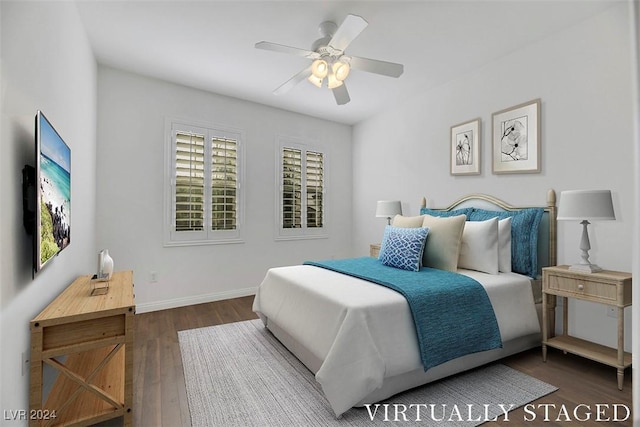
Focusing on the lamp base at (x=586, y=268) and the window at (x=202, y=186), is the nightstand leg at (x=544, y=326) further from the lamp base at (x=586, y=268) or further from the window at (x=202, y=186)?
the window at (x=202, y=186)

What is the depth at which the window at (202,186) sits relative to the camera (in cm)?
396

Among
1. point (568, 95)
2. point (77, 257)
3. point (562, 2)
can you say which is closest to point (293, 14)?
point (562, 2)

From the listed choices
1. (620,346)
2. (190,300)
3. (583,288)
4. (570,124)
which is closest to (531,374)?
(620,346)

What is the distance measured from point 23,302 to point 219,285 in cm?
288

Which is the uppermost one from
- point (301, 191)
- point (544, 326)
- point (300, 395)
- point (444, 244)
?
point (301, 191)

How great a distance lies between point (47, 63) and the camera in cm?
180

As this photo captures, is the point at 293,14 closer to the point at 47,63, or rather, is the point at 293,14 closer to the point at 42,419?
the point at 47,63

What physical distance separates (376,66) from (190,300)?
3.38m

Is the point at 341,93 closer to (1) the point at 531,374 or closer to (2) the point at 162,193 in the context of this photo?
(2) the point at 162,193

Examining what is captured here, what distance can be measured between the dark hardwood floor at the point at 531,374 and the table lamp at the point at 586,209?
0.73 metres

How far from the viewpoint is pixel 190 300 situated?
4059mm

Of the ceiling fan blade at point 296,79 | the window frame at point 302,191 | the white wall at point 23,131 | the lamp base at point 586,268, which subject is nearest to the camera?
the white wall at point 23,131

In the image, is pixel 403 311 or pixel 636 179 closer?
pixel 636 179

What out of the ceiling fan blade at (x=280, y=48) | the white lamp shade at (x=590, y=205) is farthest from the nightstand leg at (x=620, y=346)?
Result: the ceiling fan blade at (x=280, y=48)
